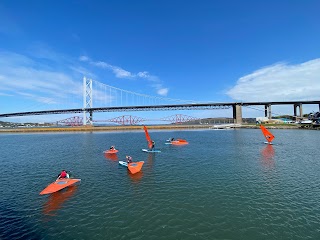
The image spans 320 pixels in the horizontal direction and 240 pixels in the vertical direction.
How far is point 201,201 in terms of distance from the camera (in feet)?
50.0

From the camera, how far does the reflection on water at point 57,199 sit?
14.1 metres

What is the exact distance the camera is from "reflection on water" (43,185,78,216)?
46.4 ft

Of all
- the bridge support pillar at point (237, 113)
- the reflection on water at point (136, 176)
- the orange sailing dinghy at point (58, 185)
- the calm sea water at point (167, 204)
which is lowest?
the calm sea water at point (167, 204)

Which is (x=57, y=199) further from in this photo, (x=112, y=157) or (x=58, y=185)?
(x=112, y=157)

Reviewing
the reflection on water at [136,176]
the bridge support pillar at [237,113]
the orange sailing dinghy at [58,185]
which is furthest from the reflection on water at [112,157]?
the bridge support pillar at [237,113]

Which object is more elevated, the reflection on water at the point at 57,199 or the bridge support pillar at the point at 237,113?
the bridge support pillar at the point at 237,113

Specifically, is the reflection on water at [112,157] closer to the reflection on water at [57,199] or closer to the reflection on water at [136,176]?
the reflection on water at [136,176]

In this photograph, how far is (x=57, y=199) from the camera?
16.1 m

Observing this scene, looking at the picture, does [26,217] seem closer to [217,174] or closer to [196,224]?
[196,224]

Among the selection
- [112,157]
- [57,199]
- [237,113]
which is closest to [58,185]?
[57,199]

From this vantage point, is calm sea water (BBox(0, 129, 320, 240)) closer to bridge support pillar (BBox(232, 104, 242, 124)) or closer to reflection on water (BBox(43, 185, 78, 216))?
reflection on water (BBox(43, 185, 78, 216))

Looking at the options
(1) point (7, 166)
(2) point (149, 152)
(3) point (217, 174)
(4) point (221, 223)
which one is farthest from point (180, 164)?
(1) point (7, 166)

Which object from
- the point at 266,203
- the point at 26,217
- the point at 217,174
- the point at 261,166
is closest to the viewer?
the point at 26,217

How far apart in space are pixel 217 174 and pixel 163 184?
22.2 feet
